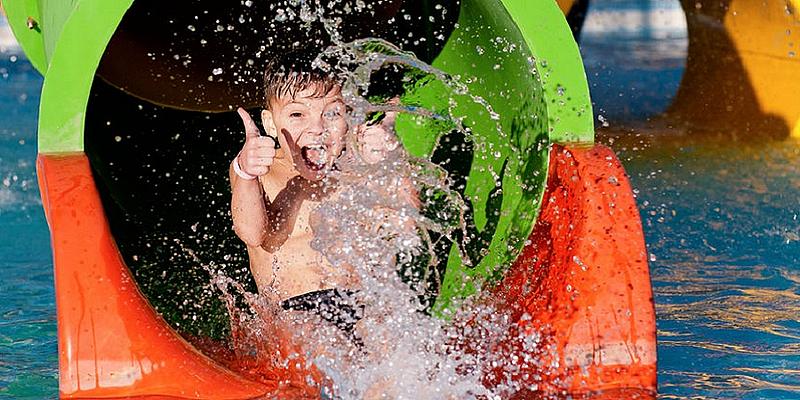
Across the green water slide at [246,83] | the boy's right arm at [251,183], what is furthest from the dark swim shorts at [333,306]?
the green water slide at [246,83]

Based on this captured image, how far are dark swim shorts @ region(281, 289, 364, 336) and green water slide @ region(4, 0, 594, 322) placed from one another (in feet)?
1.04

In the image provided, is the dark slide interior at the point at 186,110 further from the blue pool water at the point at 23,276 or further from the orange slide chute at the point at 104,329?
the orange slide chute at the point at 104,329

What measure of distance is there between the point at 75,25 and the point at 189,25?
120 cm

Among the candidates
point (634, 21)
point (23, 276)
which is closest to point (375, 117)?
point (23, 276)

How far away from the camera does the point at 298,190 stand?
2875 millimetres

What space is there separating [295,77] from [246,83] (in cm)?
68

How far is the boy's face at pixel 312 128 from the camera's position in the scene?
9.25ft

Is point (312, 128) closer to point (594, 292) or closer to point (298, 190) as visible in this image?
point (298, 190)

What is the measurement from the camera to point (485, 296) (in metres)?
2.61

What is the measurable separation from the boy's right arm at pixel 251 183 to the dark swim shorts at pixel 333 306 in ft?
0.56

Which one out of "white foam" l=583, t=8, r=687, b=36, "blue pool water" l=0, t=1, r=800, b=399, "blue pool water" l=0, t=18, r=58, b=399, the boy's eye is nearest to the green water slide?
the boy's eye

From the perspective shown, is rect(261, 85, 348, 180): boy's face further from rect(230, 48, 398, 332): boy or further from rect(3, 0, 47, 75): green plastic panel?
rect(3, 0, 47, 75): green plastic panel

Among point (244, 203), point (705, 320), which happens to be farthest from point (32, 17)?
point (705, 320)

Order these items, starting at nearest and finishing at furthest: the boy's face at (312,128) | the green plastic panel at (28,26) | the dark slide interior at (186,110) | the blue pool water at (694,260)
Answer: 1. the blue pool water at (694,260)
2. the boy's face at (312,128)
3. the dark slide interior at (186,110)
4. the green plastic panel at (28,26)
